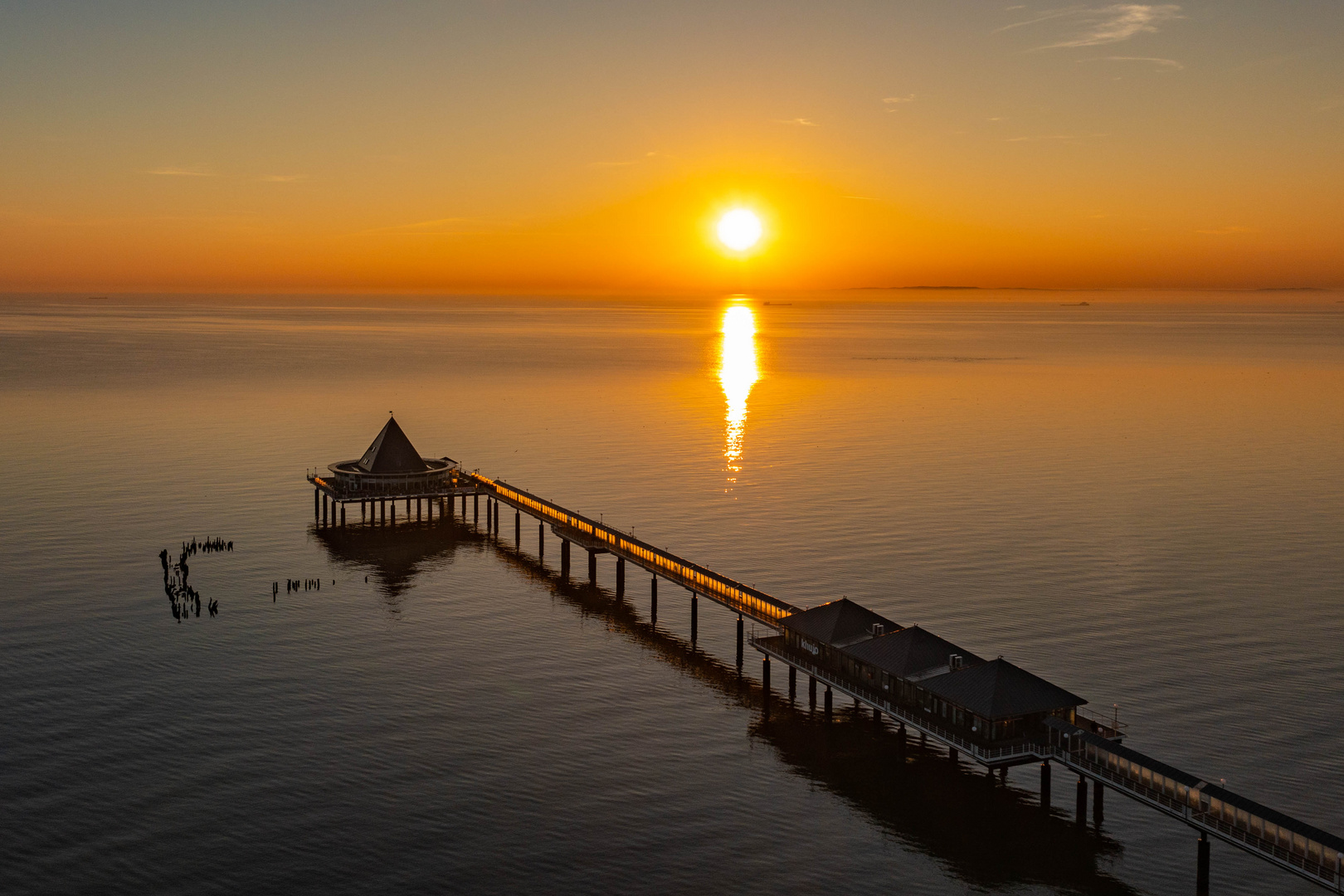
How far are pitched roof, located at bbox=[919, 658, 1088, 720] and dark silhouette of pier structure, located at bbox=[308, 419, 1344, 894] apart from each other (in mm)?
49

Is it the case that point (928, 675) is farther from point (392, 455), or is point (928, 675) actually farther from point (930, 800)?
point (392, 455)

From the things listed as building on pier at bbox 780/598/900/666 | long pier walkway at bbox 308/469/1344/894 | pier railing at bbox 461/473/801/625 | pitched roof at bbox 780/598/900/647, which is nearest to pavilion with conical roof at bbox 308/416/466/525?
pier railing at bbox 461/473/801/625

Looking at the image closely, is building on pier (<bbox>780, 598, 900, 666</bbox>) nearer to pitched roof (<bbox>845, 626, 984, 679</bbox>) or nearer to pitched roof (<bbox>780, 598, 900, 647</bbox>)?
pitched roof (<bbox>780, 598, 900, 647</bbox>)

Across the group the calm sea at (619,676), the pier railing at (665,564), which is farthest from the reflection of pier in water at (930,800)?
the pier railing at (665,564)

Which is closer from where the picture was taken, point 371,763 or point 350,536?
point 371,763

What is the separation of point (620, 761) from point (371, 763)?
10911mm

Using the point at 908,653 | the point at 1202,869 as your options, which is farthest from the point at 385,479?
the point at 1202,869

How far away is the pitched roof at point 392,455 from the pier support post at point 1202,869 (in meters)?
74.8

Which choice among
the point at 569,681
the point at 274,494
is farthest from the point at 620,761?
the point at 274,494

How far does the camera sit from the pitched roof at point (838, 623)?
56.7 m

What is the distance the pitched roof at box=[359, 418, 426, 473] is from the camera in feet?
331

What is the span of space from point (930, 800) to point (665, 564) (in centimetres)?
2856

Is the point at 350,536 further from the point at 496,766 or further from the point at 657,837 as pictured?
the point at 657,837

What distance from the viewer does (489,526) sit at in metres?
101
